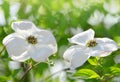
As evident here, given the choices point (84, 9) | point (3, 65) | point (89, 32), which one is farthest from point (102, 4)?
point (89, 32)

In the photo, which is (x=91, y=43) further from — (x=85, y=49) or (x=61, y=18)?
(x=61, y=18)

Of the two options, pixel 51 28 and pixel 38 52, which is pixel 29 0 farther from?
pixel 38 52

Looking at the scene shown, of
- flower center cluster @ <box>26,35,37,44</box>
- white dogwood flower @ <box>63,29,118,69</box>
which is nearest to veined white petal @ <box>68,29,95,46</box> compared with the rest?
white dogwood flower @ <box>63,29,118,69</box>

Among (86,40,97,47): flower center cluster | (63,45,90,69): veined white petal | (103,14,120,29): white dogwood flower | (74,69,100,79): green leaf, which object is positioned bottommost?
(103,14,120,29): white dogwood flower

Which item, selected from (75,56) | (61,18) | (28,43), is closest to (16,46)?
(28,43)

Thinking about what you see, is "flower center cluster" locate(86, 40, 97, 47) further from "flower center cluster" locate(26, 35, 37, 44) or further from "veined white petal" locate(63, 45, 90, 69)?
"flower center cluster" locate(26, 35, 37, 44)
